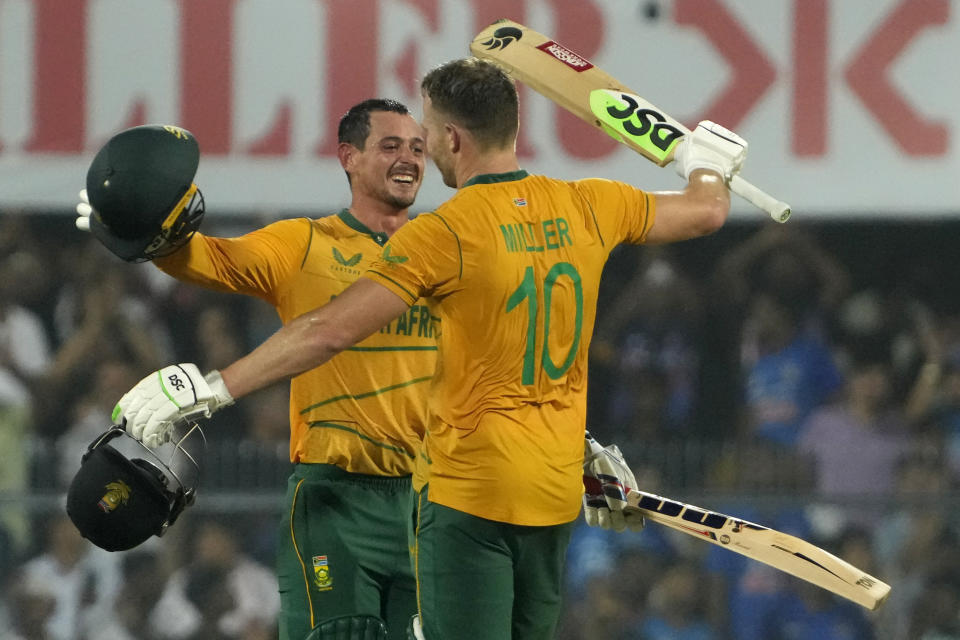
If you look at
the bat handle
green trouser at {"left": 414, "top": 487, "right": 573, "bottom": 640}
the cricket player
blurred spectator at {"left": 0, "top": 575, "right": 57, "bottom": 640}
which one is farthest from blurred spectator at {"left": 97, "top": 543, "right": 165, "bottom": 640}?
the bat handle

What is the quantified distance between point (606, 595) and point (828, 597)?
95 centimetres

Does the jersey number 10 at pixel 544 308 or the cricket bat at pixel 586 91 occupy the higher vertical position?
the cricket bat at pixel 586 91

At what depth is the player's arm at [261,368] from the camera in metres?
3.38

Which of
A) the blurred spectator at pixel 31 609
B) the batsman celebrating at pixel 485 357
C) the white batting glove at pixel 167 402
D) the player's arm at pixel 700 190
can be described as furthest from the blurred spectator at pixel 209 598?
the player's arm at pixel 700 190

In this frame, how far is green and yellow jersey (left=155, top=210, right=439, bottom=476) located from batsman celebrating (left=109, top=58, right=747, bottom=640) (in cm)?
64

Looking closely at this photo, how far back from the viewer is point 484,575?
3.54 metres

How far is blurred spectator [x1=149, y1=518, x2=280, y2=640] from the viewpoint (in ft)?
19.8

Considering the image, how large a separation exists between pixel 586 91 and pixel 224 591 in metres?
2.93

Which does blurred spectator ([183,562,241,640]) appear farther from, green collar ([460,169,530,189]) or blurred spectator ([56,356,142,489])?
green collar ([460,169,530,189])

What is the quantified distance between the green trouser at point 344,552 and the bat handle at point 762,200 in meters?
1.38

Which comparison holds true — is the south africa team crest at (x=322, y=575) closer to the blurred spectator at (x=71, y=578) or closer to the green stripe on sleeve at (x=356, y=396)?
the green stripe on sleeve at (x=356, y=396)

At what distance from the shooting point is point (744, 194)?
393cm

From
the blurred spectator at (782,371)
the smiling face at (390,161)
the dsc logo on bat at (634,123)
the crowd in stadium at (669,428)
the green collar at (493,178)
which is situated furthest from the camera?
the blurred spectator at (782,371)

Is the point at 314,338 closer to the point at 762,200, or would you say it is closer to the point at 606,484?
the point at 606,484
